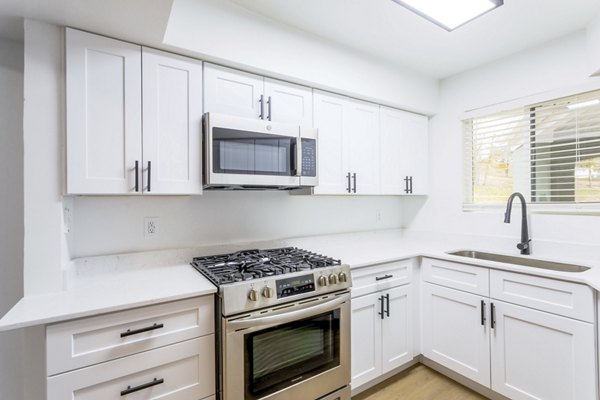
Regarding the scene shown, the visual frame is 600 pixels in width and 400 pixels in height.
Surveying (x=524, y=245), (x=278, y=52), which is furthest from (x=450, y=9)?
(x=524, y=245)

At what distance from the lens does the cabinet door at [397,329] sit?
2.17 meters

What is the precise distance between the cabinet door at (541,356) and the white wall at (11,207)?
2.87 meters

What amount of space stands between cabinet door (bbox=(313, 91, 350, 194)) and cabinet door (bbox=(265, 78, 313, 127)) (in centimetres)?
9

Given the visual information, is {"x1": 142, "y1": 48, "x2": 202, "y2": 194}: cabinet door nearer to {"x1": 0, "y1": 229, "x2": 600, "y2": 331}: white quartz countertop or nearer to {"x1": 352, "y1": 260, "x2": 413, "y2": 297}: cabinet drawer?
{"x1": 0, "y1": 229, "x2": 600, "y2": 331}: white quartz countertop

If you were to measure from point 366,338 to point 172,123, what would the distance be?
185 centimetres

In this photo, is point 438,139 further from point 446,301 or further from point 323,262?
point 323,262

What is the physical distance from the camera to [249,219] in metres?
2.26

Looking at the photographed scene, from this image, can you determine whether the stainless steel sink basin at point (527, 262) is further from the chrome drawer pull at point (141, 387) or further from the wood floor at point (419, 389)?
the chrome drawer pull at point (141, 387)

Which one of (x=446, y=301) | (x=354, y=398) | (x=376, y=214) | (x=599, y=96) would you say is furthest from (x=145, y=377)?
(x=599, y=96)

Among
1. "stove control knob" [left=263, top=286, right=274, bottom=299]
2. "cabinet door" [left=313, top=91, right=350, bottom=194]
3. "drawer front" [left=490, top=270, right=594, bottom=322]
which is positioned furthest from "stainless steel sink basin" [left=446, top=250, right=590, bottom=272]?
"stove control knob" [left=263, top=286, right=274, bottom=299]

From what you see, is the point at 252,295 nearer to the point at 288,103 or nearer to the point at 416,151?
the point at 288,103

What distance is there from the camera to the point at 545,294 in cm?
175

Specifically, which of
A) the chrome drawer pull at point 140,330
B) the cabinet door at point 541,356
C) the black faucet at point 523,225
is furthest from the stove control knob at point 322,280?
the black faucet at point 523,225

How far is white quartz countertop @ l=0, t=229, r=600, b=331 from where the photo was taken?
125cm
